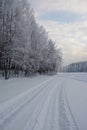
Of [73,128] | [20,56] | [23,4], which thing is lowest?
[73,128]

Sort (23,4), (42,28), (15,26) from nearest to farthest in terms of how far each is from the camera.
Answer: (15,26)
(23,4)
(42,28)

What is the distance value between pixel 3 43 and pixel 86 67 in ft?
520

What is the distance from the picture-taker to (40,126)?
7.51 m

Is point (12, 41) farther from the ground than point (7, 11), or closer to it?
closer to it

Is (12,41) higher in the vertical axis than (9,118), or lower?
higher

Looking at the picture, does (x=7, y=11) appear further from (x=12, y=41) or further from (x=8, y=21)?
(x=12, y=41)

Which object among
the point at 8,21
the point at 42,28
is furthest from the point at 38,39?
the point at 8,21

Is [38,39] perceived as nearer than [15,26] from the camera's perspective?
No

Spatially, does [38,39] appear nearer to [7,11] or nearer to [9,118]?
[7,11]

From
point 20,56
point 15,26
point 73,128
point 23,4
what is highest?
point 23,4

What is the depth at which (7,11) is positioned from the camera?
104 feet

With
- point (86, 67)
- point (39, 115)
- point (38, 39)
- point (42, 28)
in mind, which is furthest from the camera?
point (86, 67)

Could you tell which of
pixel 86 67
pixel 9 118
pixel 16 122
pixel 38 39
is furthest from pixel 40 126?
pixel 86 67

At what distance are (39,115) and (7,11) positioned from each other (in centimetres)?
2447
